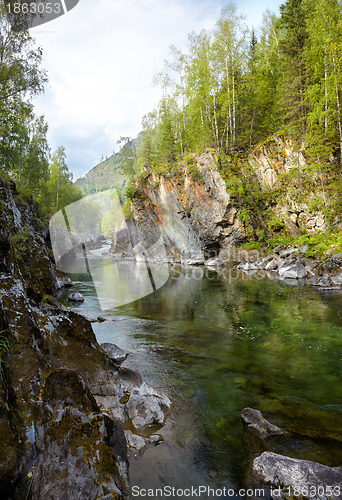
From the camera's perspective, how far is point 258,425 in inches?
161

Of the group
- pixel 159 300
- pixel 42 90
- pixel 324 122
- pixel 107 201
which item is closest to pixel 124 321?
pixel 159 300

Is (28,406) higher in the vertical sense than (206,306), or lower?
higher

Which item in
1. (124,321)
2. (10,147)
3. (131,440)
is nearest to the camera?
(131,440)

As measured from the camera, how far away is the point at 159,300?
14.6 metres

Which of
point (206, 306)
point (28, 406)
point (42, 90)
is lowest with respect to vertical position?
point (206, 306)

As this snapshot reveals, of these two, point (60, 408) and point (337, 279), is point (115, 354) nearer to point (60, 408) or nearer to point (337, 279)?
point (60, 408)

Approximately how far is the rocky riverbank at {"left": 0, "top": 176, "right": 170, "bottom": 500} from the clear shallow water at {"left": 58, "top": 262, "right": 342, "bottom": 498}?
1.81 ft

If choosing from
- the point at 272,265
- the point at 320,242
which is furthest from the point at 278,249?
→ the point at 320,242

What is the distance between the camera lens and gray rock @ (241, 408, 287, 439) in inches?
158

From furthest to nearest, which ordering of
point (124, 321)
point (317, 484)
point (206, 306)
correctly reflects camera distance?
point (206, 306) < point (124, 321) < point (317, 484)

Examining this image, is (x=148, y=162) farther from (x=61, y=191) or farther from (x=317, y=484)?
(x=317, y=484)

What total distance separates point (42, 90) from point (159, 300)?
44.7 feet

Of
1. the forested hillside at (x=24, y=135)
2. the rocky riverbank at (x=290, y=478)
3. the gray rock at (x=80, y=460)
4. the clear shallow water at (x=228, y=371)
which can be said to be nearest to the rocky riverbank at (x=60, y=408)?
the gray rock at (x=80, y=460)

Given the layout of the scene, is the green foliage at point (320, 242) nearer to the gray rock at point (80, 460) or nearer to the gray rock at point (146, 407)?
the gray rock at point (146, 407)
